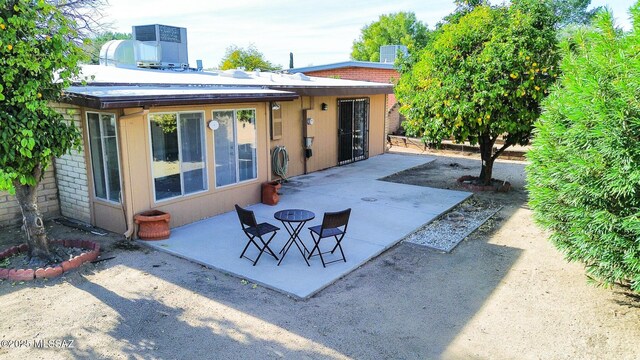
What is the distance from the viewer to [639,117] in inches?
170

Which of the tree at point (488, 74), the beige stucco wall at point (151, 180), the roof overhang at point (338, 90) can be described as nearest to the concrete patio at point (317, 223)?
the beige stucco wall at point (151, 180)

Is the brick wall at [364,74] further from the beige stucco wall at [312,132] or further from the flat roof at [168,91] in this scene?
the flat roof at [168,91]

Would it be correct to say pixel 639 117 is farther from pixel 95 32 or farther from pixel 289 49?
pixel 289 49

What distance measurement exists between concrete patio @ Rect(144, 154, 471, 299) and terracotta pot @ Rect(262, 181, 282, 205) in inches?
6.0

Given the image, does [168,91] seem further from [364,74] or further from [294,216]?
[364,74]

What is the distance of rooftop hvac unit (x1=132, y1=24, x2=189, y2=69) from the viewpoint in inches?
538

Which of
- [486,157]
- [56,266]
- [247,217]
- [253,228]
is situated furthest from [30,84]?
[486,157]

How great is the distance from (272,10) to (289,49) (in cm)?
536

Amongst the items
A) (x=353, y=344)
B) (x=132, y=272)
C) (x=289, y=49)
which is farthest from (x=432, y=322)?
(x=289, y=49)

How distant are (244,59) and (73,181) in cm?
2585

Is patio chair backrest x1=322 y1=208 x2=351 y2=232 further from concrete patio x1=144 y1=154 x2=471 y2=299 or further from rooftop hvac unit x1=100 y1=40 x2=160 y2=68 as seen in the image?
rooftop hvac unit x1=100 y1=40 x2=160 y2=68

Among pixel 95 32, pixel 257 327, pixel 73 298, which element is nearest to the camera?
pixel 257 327

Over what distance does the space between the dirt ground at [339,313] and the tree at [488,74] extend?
3.85 meters

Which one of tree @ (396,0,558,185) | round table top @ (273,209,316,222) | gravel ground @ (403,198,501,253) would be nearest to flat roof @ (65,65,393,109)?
round table top @ (273,209,316,222)
